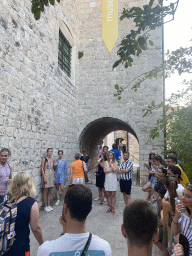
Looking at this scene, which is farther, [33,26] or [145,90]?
[145,90]

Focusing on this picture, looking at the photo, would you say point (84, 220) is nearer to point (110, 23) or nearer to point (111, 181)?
point (111, 181)

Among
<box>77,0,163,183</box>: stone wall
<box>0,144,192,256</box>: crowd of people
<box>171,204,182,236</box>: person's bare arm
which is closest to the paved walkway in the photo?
<box>0,144,192,256</box>: crowd of people

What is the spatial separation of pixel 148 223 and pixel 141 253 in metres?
0.15

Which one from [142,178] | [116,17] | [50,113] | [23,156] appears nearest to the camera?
[23,156]

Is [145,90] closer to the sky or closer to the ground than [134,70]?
closer to the ground

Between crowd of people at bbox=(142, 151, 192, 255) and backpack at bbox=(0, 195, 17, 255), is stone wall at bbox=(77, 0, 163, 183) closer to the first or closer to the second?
crowd of people at bbox=(142, 151, 192, 255)

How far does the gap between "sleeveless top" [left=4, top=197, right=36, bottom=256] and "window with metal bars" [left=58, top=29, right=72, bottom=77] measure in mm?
5749

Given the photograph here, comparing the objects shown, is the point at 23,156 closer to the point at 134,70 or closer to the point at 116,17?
the point at 134,70

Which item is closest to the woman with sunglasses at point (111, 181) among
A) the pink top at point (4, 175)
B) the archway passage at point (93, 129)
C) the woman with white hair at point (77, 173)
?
the woman with white hair at point (77, 173)

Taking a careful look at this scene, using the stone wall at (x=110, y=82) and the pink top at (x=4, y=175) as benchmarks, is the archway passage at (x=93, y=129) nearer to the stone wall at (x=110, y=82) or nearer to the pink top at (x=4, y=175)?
the stone wall at (x=110, y=82)

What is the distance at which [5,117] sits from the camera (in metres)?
3.64

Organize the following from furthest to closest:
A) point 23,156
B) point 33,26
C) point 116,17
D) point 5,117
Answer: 1. point 116,17
2. point 33,26
3. point 23,156
4. point 5,117

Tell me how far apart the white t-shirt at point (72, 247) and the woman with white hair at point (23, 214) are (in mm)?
667

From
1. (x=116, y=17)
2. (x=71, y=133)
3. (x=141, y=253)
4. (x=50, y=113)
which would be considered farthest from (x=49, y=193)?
(x=116, y=17)
